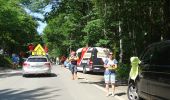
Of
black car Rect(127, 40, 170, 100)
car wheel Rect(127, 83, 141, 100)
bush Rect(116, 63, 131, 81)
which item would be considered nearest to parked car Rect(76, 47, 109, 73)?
bush Rect(116, 63, 131, 81)

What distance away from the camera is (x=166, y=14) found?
19125 millimetres

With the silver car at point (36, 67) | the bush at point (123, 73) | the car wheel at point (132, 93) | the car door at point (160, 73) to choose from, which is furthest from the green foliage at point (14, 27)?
the car door at point (160, 73)

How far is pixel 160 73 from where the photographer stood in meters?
11.2

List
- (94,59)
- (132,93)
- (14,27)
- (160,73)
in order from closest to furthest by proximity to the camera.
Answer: (160,73)
(132,93)
(94,59)
(14,27)

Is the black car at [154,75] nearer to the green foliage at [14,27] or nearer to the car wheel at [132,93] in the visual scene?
the car wheel at [132,93]

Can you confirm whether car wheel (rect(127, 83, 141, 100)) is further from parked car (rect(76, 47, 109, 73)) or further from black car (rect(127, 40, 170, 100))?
parked car (rect(76, 47, 109, 73))

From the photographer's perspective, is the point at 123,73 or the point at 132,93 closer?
the point at 132,93

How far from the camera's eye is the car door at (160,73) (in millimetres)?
10803

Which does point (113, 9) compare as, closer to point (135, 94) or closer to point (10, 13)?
point (135, 94)

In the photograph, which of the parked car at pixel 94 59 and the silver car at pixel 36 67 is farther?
the parked car at pixel 94 59

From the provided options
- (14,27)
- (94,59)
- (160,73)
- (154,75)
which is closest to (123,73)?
(94,59)

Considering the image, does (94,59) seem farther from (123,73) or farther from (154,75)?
(154,75)

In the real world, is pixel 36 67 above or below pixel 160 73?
above

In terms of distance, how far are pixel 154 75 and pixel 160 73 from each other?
1.78ft
